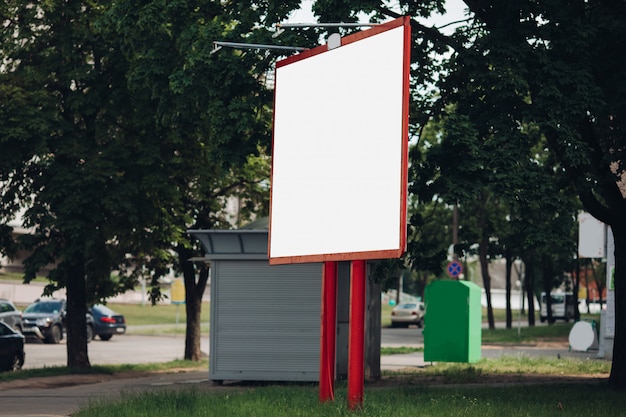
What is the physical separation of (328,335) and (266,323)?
7730mm

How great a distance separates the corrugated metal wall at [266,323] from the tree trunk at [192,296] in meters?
7.32

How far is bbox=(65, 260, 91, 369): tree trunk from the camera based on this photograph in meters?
26.5

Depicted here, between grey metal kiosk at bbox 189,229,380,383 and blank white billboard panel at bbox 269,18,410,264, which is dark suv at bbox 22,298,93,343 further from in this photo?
blank white billboard panel at bbox 269,18,410,264

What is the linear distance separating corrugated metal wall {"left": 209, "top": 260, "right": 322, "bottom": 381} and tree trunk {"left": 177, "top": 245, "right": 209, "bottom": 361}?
24.0 ft

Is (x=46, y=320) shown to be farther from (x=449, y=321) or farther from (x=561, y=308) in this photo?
(x=561, y=308)

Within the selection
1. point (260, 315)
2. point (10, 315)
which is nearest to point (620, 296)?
point (260, 315)

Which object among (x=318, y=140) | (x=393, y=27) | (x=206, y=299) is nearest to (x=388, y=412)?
(x=318, y=140)

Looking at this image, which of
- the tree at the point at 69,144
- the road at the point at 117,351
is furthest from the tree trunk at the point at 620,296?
the road at the point at 117,351

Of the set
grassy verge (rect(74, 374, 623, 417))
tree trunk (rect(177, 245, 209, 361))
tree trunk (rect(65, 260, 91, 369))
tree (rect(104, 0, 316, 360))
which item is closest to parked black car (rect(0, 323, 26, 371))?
tree trunk (rect(65, 260, 91, 369))

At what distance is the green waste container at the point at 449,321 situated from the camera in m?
26.2

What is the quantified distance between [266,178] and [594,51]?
12.6m

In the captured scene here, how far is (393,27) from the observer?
39.8 feet

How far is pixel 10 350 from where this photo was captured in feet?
86.0

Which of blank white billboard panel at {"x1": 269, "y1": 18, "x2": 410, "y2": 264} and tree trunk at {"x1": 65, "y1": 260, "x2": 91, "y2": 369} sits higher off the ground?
blank white billboard panel at {"x1": 269, "y1": 18, "x2": 410, "y2": 264}
